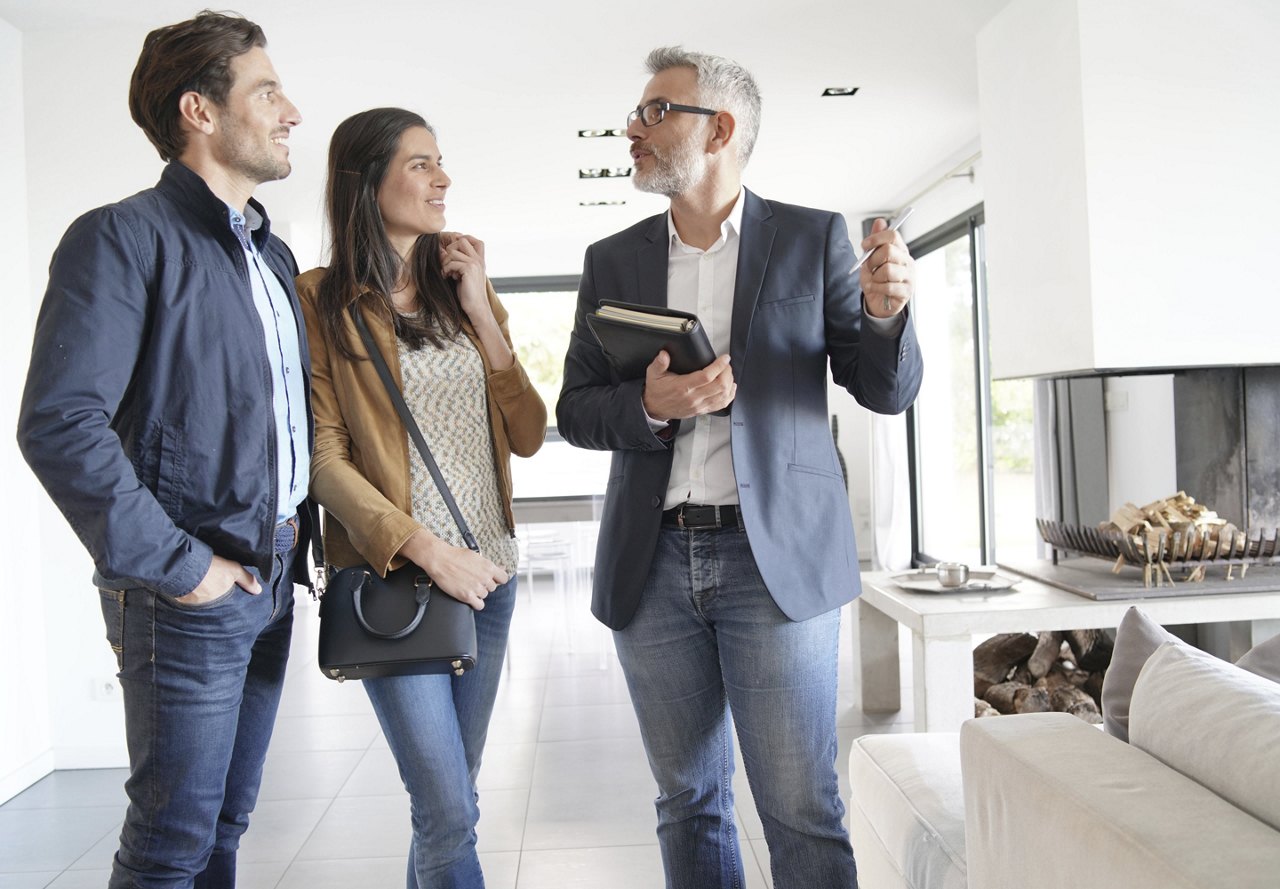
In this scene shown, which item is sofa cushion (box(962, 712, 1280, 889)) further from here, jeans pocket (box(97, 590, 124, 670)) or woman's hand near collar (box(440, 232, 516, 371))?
jeans pocket (box(97, 590, 124, 670))

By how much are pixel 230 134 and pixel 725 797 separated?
130cm

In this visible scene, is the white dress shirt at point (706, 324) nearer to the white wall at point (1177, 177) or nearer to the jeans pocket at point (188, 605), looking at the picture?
the jeans pocket at point (188, 605)

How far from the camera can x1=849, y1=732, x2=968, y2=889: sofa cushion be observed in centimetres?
154

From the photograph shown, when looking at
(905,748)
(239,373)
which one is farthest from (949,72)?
(239,373)

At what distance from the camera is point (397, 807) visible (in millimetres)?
3238

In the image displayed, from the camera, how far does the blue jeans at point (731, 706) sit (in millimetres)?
1659

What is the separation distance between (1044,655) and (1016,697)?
26 cm

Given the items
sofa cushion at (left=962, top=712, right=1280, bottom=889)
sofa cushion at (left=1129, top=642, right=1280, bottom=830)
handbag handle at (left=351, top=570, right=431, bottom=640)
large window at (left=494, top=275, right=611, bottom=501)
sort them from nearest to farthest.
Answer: sofa cushion at (left=962, top=712, right=1280, bottom=889), sofa cushion at (left=1129, top=642, right=1280, bottom=830), handbag handle at (left=351, top=570, right=431, bottom=640), large window at (left=494, top=275, right=611, bottom=501)

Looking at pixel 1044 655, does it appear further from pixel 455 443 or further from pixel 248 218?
A: pixel 248 218

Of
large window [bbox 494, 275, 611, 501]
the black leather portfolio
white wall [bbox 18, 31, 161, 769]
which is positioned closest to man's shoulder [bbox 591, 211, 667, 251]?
the black leather portfolio

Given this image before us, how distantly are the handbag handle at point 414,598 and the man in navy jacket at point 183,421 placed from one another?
10cm

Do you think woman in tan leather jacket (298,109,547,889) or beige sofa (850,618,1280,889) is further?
woman in tan leather jacket (298,109,547,889)

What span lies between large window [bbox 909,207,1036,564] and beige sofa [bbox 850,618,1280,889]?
4792 mm

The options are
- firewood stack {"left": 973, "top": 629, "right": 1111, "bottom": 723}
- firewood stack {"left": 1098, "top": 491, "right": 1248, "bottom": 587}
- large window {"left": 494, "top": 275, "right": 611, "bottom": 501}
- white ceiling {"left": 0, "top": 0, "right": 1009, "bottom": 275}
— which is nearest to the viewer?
firewood stack {"left": 1098, "top": 491, "right": 1248, "bottom": 587}
